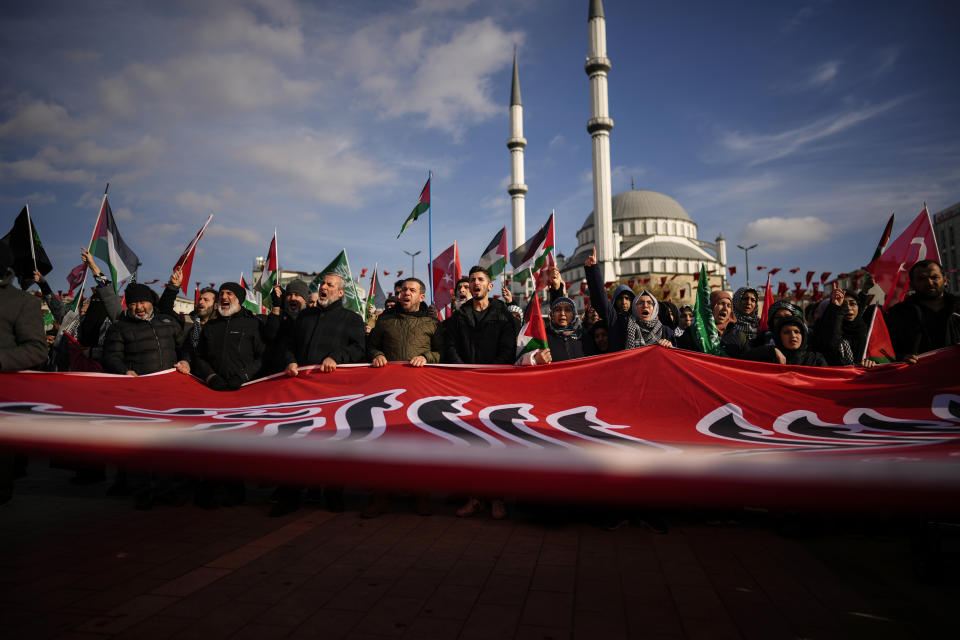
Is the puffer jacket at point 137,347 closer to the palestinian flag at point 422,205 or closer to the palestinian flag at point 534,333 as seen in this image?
the palestinian flag at point 534,333

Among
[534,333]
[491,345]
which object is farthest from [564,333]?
[491,345]

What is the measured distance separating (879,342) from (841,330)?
0.52 meters

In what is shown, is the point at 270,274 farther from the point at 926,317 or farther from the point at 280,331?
the point at 926,317

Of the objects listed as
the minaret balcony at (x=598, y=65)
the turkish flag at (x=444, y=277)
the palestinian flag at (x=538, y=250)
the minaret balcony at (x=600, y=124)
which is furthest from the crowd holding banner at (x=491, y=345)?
the minaret balcony at (x=598, y=65)

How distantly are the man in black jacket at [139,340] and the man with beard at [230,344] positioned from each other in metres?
0.30

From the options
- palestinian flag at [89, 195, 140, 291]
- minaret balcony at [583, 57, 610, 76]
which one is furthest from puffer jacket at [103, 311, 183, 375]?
minaret balcony at [583, 57, 610, 76]

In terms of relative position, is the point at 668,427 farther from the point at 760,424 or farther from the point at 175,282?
the point at 175,282

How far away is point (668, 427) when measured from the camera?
133 inches

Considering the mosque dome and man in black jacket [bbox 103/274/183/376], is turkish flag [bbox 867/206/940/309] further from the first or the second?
the mosque dome

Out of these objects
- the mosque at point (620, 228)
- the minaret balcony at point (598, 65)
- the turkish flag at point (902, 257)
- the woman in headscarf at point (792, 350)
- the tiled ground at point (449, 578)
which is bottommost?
the tiled ground at point (449, 578)

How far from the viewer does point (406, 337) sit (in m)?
5.31

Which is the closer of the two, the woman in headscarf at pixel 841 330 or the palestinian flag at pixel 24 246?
the woman in headscarf at pixel 841 330

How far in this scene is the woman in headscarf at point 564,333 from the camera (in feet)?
17.9

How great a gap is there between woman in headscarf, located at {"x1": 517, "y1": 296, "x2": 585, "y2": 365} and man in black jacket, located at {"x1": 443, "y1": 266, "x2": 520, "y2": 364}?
1.30ft
